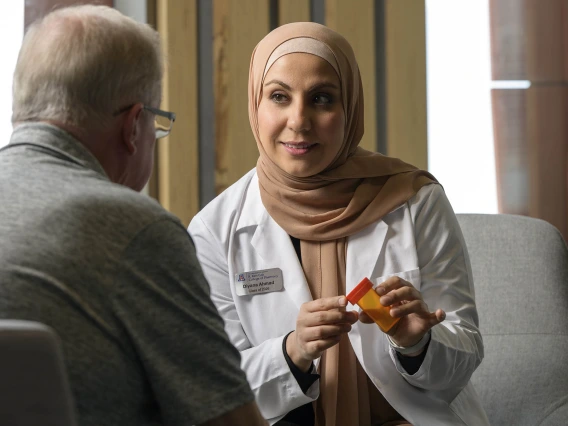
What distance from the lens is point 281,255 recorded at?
2.06 m

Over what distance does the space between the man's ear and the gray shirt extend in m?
0.12

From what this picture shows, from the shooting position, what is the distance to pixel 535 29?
350 cm

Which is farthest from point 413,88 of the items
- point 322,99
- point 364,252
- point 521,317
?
point 364,252

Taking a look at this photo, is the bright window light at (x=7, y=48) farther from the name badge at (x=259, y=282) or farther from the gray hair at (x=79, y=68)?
the gray hair at (x=79, y=68)

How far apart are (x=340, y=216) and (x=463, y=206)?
163 cm

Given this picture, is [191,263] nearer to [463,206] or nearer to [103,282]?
[103,282]

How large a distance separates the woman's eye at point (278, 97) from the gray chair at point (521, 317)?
2.81ft

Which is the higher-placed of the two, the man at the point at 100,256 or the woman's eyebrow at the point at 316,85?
the woman's eyebrow at the point at 316,85

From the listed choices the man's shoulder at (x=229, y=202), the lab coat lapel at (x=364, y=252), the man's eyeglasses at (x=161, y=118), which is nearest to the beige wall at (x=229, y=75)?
the man's shoulder at (x=229, y=202)

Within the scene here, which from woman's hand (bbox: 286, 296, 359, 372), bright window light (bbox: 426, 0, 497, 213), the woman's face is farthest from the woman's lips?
bright window light (bbox: 426, 0, 497, 213)

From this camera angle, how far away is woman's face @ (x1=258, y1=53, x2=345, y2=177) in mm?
2027

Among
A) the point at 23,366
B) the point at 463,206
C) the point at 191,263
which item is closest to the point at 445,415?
the point at 191,263

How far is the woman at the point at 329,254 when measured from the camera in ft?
6.21

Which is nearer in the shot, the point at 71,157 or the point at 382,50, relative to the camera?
the point at 71,157
